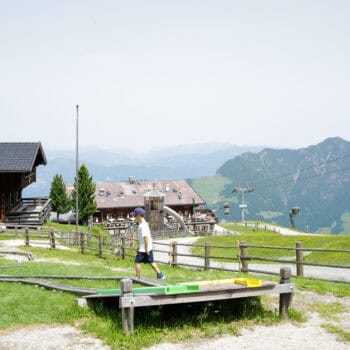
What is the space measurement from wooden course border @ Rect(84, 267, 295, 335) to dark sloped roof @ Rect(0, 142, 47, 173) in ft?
99.0

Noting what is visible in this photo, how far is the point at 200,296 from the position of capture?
30.1 feet

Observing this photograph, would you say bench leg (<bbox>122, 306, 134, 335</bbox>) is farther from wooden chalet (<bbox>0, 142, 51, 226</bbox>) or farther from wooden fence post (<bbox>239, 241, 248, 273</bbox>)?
wooden chalet (<bbox>0, 142, 51, 226</bbox>)

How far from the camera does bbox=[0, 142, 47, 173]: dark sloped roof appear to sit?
38219 mm

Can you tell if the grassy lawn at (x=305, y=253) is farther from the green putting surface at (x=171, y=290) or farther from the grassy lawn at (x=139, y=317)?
the green putting surface at (x=171, y=290)

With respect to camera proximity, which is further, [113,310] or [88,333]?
[113,310]

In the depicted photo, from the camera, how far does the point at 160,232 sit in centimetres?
6206

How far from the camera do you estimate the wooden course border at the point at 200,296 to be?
8.84 m

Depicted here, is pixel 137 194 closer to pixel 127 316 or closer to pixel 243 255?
pixel 243 255

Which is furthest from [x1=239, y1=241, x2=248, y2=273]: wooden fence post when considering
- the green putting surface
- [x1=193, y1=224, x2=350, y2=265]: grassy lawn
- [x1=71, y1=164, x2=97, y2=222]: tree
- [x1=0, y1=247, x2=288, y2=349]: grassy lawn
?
[x1=71, y1=164, x2=97, y2=222]: tree

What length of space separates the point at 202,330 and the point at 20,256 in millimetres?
16321

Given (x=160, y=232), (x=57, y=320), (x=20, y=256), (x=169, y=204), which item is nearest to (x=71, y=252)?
(x=20, y=256)

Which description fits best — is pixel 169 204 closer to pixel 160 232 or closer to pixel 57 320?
pixel 160 232

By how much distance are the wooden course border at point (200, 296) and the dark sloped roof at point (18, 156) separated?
30180 mm

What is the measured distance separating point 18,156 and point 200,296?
33.6 meters
